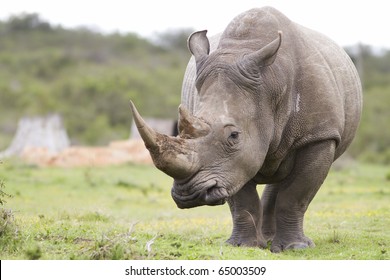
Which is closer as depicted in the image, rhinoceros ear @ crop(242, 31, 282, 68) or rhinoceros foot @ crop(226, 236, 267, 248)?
rhinoceros ear @ crop(242, 31, 282, 68)

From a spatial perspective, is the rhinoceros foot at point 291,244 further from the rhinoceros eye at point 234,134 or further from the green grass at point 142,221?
the rhinoceros eye at point 234,134

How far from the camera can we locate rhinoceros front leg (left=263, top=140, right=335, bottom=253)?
8.78 meters

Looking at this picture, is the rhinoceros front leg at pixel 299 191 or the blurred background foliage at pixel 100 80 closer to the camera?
the rhinoceros front leg at pixel 299 191

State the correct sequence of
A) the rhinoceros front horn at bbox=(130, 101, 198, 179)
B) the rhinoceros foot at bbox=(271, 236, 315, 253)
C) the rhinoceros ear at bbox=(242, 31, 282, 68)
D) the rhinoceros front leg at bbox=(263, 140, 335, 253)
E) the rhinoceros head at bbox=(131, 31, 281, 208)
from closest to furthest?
1. the rhinoceros front horn at bbox=(130, 101, 198, 179)
2. the rhinoceros head at bbox=(131, 31, 281, 208)
3. the rhinoceros ear at bbox=(242, 31, 282, 68)
4. the rhinoceros front leg at bbox=(263, 140, 335, 253)
5. the rhinoceros foot at bbox=(271, 236, 315, 253)

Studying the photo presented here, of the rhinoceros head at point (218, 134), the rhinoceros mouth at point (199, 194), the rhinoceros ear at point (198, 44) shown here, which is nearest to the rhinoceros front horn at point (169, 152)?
the rhinoceros head at point (218, 134)

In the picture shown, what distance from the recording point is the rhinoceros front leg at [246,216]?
9.05 m

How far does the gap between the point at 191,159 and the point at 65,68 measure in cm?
5207

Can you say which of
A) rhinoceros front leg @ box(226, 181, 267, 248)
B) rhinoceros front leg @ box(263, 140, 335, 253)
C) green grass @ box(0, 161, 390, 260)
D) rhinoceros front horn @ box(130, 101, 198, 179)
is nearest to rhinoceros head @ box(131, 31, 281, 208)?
rhinoceros front horn @ box(130, 101, 198, 179)

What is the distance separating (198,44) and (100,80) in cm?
3826

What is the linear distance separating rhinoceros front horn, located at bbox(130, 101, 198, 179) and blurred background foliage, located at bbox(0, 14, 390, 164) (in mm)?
23406

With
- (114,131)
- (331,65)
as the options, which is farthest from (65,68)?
(331,65)

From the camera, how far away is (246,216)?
9.09m

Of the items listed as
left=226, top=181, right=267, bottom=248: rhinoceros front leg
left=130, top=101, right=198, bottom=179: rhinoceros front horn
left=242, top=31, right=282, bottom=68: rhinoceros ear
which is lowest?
left=226, top=181, right=267, bottom=248: rhinoceros front leg

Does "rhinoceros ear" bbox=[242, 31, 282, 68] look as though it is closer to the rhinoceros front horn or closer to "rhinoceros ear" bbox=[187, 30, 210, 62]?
"rhinoceros ear" bbox=[187, 30, 210, 62]
